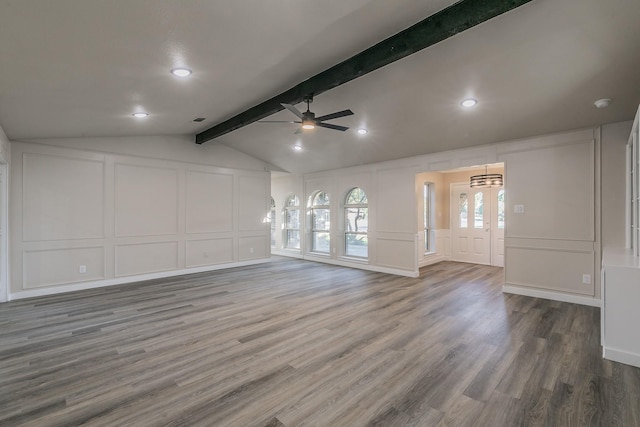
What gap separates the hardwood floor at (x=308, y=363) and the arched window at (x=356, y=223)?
305 cm

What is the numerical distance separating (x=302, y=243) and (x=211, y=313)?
515 centimetres

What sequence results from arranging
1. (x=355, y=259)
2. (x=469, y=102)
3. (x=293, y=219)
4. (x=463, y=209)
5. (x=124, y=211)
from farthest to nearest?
(x=293, y=219) → (x=463, y=209) → (x=355, y=259) → (x=124, y=211) → (x=469, y=102)

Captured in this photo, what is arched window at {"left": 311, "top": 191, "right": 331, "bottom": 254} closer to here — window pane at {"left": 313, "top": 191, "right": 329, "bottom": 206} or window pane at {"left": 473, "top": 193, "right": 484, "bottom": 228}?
window pane at {"left": 313, "top": 191, "right": 329, "bottom": 206}

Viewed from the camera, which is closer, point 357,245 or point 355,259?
point 355,259

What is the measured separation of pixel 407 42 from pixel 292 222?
7509 millimetres

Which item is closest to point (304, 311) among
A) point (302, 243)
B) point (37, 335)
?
point (37, 335)

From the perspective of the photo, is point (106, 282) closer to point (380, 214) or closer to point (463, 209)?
point (380, 214)

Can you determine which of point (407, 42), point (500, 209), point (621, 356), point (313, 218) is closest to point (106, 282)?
point (313, 218)

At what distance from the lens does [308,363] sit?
8.97 ft

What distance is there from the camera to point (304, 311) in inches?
163

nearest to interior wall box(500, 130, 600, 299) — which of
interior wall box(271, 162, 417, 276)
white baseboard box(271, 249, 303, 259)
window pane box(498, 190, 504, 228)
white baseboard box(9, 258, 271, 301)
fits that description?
interior wall box(271, 162, 417, 276)

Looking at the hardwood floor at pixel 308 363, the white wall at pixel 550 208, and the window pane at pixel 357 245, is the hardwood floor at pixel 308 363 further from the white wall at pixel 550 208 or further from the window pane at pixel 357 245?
the window pane at pixel 357 245

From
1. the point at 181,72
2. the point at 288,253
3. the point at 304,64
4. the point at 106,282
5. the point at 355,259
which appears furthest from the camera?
the point at 288,253

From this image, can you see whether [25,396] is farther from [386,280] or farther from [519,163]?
[519,163]
